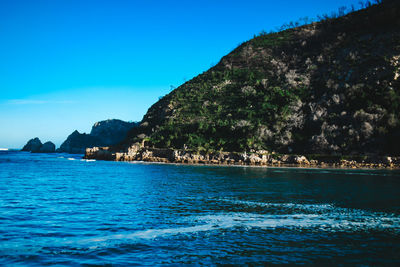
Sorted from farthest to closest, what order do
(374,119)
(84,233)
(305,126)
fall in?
1. (305,126)
2. (374,119)
3. (84,233)

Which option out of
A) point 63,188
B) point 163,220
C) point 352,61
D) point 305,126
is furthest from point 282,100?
point 163,220

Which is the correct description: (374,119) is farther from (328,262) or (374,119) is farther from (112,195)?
(328,262)

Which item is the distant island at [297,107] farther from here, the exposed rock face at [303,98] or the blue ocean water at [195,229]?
the blue ocean water at [195,229]

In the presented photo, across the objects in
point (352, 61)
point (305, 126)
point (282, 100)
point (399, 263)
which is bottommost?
point (399, 263)

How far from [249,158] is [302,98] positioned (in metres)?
32.2

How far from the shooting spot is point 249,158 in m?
76.6

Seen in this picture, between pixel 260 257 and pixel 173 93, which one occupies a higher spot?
pixel 173 93

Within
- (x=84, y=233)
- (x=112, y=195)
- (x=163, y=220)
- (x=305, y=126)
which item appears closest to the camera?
(x=84, y=233)

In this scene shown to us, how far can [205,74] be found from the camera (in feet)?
439

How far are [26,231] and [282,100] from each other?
297 feet

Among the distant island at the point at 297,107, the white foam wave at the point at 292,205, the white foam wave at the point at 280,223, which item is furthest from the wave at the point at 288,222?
the distant island at the point at 297,107

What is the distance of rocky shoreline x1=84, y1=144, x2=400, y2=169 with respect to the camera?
222 ft

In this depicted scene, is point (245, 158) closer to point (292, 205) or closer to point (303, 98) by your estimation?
point (303, 98)

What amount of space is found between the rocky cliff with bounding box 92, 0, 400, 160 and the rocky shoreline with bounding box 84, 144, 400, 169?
3724 mm
